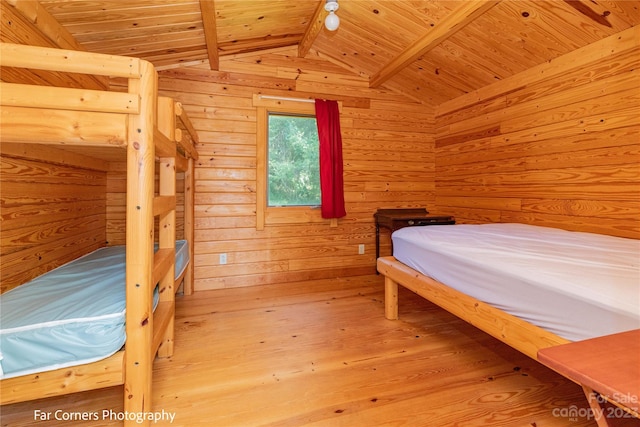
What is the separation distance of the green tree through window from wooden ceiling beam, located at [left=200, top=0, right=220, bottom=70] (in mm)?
725

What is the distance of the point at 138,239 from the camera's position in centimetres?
106

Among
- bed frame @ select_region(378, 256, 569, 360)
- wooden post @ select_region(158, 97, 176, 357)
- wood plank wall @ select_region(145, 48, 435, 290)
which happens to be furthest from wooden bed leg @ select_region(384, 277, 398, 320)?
wooden post @ select_region(158, 97, 176, 357)

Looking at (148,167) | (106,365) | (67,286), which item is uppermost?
(148,167)

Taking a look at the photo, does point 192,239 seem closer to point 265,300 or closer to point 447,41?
point 265,300

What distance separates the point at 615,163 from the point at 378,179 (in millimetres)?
1969

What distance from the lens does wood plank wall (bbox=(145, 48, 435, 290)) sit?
9.45ft

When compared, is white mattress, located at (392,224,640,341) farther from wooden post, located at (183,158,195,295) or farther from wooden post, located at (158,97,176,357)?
wooden post, located at (183,158,195,295)

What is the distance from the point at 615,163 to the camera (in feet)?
6.52

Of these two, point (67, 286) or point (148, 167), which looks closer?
point (148, 167)

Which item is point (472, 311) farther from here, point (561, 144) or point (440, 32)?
point (440, 32)

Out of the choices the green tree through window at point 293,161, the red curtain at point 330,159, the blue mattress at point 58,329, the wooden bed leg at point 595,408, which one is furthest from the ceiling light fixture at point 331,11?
the wooden bed leg at point 595,408

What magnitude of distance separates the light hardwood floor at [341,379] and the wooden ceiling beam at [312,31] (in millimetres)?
2457

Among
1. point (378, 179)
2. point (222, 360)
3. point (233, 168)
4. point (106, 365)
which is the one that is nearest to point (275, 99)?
point (233, 168)

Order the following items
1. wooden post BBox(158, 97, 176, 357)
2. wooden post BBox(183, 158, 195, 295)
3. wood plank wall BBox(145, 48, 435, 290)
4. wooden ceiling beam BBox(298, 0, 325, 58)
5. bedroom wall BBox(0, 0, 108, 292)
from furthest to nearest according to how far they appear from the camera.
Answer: wood plank wall BBox(145, 48, 435, 290) < wooden post BBox(183, 158, 195, 295) < wooden ceiling beam BBox(298, 0, 325, 58) < wooden post BBox(158, 97, 176, 357) < bedroom wall BBox(0, 0, 108, 292)
